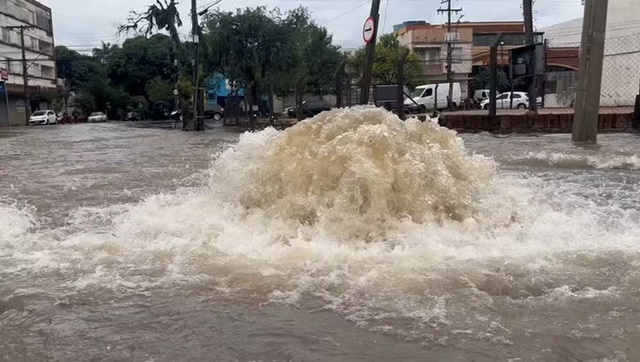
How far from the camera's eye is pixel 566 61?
42.4 metres

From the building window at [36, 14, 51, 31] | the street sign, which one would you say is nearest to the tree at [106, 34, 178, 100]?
the building window at [36, 14, 51, 31]

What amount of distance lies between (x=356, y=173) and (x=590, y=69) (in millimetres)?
7511

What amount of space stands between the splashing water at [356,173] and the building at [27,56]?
45.4m

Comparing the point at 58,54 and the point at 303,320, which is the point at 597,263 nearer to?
the point at 303,320

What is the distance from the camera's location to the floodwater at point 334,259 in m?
2.97

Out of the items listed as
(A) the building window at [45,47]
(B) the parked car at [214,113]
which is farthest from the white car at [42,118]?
(A) the building window at [45,47]

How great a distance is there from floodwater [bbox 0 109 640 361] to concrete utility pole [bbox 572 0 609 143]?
3.63 m

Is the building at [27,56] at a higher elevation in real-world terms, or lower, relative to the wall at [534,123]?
higher

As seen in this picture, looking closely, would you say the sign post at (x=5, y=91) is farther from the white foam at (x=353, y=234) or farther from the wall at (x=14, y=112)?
the white foam at (x=353, y=234)

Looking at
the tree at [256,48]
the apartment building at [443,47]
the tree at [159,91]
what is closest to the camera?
the tree at [256,48]

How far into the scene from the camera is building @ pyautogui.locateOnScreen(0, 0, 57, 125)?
49562 millimetres

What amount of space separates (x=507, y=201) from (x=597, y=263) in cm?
169

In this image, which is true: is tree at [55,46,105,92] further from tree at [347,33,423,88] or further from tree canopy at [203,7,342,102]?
tree canopy at [203,7,342,102]

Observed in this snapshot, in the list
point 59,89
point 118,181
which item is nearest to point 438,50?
point 59,89
